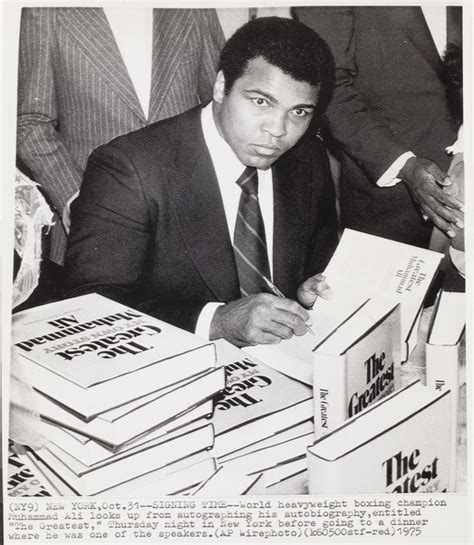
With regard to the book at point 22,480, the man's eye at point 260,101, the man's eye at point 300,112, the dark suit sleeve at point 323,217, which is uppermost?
the man's eye at point 260,101

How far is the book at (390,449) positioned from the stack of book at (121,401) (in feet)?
0.58

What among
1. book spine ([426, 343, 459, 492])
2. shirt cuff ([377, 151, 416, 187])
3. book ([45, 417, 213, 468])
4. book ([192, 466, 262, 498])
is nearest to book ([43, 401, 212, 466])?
book ([45, 417, 213, 468])

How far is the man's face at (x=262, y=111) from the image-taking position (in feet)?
3.43

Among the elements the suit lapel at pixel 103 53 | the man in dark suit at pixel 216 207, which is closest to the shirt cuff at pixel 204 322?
the man in dark suit at pixel 216 207

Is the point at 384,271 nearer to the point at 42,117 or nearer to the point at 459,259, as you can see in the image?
the point at 459,259

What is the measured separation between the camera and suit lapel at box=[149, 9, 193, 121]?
108cm

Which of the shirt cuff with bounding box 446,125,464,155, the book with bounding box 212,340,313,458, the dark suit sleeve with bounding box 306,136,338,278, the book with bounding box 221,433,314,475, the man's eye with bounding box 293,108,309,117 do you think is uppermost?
the man's eye with bounding box 293,108,309,117

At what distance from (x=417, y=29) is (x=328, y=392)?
646 millimetres

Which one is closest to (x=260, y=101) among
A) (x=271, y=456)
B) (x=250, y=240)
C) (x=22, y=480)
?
(x=250, y=240)

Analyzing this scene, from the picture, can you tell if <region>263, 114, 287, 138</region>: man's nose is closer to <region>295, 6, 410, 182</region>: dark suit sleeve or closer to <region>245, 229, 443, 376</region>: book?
<region>295, 6, 410, 182</region>: dark suit sleeve

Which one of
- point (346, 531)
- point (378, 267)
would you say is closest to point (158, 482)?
point (346, 531)

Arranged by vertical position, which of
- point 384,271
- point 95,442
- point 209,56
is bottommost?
point 95,442

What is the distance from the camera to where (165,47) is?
3.64 ft

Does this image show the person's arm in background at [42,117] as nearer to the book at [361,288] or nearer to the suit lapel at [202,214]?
the suit lapel at [202,214]
